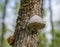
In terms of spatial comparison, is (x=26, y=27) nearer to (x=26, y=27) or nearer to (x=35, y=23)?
(x=26, y=27)

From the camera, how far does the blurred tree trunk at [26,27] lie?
2.34 m

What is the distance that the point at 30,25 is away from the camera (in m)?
2.32

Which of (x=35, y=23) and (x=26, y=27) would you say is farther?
(x=26, y=27)

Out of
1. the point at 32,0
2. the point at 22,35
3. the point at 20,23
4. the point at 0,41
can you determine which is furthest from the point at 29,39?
the point at 0,41

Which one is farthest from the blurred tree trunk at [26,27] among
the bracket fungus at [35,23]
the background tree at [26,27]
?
the bracket fungus at [35,23]

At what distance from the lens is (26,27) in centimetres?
243

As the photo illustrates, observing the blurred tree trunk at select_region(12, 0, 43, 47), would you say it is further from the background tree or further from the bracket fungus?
the bracket fungus

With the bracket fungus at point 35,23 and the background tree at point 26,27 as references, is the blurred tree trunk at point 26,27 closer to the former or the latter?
the background tree at point 26,27

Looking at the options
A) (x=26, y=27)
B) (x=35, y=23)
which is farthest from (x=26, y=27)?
(x=35, y=23)

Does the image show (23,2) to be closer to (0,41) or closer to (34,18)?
(34,18)

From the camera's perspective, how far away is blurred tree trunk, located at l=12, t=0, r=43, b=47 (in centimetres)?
234

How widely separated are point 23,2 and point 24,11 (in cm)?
20

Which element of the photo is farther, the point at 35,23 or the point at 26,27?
the point at 26,27

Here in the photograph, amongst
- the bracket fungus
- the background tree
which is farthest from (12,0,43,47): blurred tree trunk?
the bracket fungus
